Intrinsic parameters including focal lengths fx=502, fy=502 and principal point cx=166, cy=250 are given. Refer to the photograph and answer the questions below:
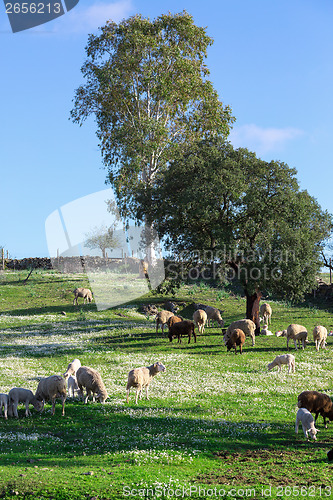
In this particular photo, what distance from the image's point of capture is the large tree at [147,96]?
5956cm

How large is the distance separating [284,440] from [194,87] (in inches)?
2064

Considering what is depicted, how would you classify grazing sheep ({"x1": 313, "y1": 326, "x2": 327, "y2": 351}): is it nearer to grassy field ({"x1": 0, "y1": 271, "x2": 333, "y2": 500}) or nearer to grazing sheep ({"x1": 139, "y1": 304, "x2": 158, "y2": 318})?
grassy field ({"x1": 0, "y1": 271, "x2": 333, "y2": 500})

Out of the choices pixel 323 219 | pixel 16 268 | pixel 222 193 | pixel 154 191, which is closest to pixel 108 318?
pixel 154 191

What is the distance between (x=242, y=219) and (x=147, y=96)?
28819 mm

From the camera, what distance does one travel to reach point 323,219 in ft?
146

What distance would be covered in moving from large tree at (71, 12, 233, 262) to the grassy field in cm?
2832

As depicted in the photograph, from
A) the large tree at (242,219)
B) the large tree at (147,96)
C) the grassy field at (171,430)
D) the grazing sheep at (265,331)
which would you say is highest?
the large tree at (147,96)

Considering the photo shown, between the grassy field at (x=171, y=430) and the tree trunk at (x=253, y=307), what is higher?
the tree trunk at (x=253, y=307)

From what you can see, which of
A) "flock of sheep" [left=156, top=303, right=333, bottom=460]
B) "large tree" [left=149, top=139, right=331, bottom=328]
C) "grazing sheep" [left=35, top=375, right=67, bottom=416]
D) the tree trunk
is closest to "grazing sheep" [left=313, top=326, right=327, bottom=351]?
"flock of sheep" [left=156, top=303, right=333, bottom=460]

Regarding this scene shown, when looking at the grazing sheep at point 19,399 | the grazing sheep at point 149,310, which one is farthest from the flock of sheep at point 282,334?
the grazing sheep at point 19,399

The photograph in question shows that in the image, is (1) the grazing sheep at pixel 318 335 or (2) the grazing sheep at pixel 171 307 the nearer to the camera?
(1) the grazing sheep at pixel 318 335

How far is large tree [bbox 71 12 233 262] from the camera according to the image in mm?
59562

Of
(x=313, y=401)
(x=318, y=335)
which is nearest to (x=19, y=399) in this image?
(x=313, y=401)

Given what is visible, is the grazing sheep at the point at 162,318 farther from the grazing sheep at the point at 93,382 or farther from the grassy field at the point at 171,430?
the grazing sheep at the point at 93,382
